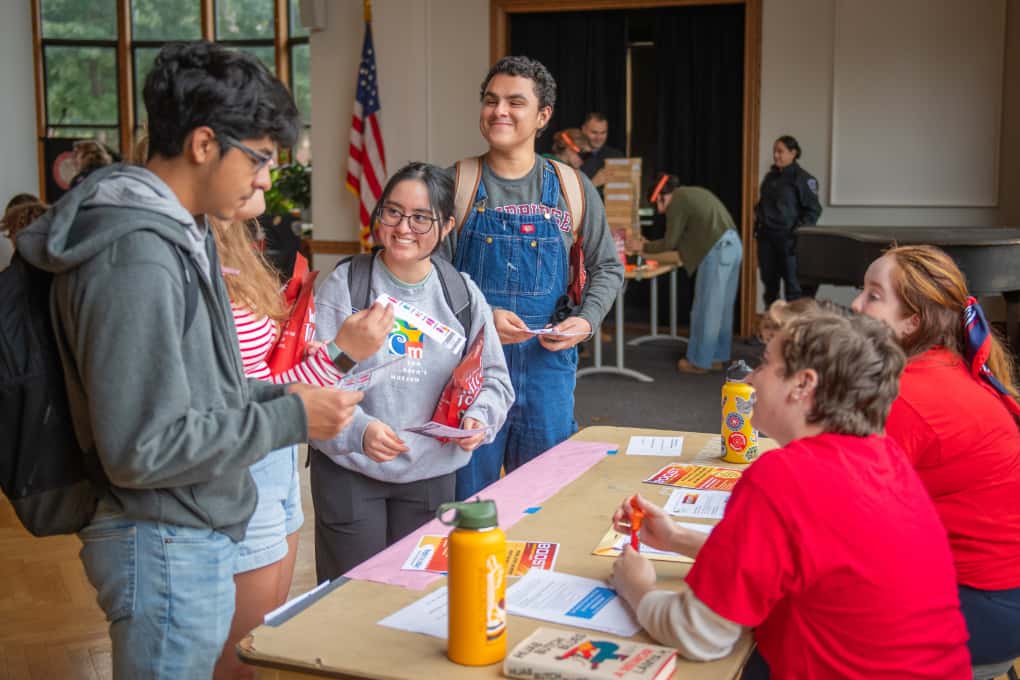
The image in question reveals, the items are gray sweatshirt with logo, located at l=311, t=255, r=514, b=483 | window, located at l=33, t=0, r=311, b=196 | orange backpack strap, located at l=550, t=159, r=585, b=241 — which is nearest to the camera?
gray sweatshirt with logo, located at l=311, t=255, r=514, b=483

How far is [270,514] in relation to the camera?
1.98m

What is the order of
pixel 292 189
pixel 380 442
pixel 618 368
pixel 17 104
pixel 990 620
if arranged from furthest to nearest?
pixel 17 104 < pixel 292 189 < pixel 618 368 < pixel 380 442 < pixel 990 620

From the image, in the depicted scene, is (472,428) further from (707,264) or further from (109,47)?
(109,47)

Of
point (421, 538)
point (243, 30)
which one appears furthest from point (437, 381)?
point (243, 30)

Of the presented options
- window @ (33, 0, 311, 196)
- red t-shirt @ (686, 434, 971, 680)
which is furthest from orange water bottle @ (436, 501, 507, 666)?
window @ (33, 0, 311, 196)

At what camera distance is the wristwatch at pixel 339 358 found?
2029mm

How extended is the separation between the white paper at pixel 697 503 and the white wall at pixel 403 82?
7542mm

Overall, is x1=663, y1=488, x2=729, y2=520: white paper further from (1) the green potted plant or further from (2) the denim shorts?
(1) the green potted plant

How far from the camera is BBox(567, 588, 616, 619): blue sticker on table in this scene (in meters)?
1.54

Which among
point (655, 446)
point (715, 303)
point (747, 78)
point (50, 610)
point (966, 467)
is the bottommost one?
point (50, 610)

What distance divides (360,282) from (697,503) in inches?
35.8

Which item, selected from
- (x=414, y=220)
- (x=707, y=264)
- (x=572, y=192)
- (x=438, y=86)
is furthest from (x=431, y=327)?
(x=438, y=86)

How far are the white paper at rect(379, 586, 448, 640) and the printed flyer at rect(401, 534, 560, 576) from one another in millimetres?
134

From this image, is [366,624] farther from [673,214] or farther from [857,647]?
[673,214]
